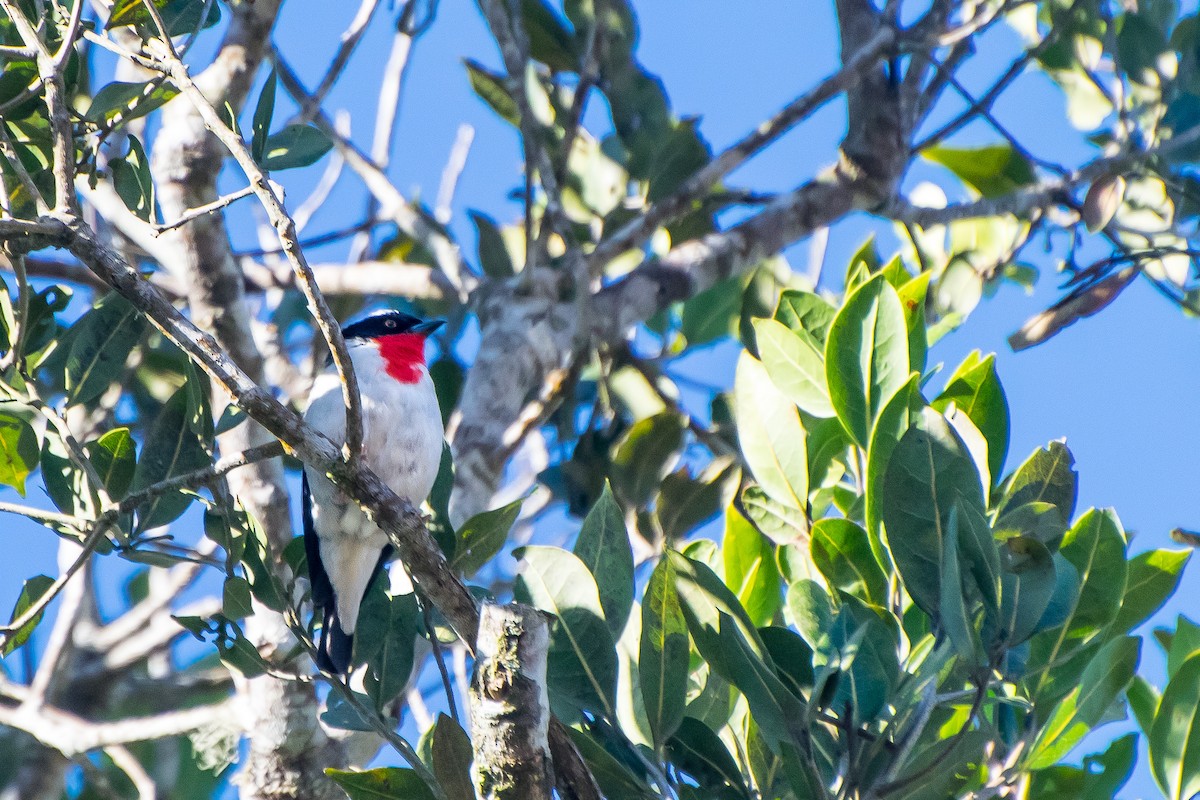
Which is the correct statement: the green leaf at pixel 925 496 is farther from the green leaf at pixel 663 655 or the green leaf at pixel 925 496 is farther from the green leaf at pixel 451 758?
→ the green leaf at pixel 451 758

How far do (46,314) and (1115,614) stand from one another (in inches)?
100

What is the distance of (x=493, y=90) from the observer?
212 inches

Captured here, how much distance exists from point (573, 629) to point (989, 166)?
364 centimetres

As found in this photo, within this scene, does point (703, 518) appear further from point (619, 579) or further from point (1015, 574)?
point (1015, 574)

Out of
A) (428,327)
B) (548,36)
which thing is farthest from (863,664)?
(548,36)

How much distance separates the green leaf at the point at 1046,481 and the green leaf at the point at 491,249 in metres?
2.94

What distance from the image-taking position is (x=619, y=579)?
8.97 feet

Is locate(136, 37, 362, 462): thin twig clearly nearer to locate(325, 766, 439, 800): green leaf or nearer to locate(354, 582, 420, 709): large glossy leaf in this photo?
locate(354, 582, 420, 709): large glossy leaf

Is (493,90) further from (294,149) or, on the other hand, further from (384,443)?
(294,149)

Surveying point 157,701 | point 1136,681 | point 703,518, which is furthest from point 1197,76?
point 157,701

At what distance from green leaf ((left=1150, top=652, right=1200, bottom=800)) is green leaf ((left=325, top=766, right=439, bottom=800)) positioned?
5.21 ft

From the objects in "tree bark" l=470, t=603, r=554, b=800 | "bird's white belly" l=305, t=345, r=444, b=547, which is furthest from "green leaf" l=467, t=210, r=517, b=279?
"tree bark" l=470, t=603, r=554, b=800

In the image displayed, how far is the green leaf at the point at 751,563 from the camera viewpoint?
306 cm

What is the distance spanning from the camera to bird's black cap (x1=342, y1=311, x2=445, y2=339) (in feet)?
16.6
